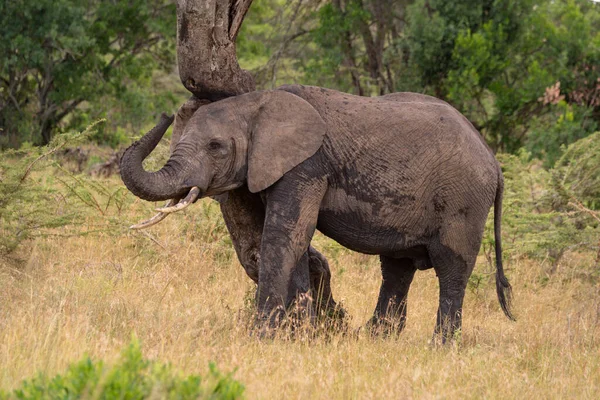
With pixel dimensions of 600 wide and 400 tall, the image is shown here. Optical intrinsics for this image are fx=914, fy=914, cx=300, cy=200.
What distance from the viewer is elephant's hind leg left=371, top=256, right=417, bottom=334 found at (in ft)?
25.9

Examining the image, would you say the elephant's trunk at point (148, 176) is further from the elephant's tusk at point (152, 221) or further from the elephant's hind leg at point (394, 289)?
the elephant's hind leg at point (394, 289)

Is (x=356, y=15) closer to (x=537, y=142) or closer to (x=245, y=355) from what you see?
(x=537, y=142)

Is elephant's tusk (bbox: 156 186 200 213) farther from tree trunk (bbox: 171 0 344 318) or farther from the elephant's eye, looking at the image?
tree trunk (bbox: 171 0 344 318)

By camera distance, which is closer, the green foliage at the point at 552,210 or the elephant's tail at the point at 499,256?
the elephant's tail at the point at 499,256

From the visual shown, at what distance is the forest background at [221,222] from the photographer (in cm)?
630

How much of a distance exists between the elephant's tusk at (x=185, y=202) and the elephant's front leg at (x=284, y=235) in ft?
1.88

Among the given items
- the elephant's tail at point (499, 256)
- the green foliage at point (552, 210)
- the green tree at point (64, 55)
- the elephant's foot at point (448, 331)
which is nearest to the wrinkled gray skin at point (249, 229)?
the elephant's foot at point (448, 331)

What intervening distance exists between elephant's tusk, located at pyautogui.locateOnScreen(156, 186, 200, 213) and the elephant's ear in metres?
0.41

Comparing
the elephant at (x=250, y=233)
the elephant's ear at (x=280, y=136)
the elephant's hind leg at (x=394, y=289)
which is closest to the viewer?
the elephant's ear at (x=280, y=136)

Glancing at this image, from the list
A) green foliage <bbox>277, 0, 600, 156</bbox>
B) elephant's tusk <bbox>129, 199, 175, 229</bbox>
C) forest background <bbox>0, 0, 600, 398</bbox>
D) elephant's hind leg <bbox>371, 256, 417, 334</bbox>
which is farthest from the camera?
green foliage <bbox>277, 0, 600, 156</bbox>

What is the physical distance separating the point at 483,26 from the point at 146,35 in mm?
7893

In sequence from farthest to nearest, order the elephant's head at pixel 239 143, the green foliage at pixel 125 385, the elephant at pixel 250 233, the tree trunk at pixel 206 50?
1. the elephant at pixel 250 233
2. the tree trunk at pixel 206 50
3. the elephant's head at pixel 239 143
4. the green foliage at pixel 125 385

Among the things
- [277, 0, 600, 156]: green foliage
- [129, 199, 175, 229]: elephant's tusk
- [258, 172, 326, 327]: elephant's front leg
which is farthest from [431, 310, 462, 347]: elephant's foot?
[277, 0, 600, 156]: green foliage

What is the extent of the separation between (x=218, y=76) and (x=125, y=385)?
3.45m
